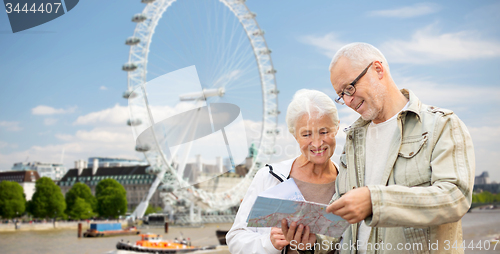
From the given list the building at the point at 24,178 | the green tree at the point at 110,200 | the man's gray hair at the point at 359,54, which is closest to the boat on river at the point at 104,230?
the green tree at the point at 110,200

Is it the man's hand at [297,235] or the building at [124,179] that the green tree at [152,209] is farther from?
the man's hand at [297,235]

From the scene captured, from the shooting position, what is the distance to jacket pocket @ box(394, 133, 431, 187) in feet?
4.52

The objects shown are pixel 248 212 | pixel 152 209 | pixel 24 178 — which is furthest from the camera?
pixel 24 178

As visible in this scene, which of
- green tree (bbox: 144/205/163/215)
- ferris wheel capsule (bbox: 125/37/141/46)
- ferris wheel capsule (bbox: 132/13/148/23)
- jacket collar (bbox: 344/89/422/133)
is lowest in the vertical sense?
green tree (bbox: 144/205/163/215)

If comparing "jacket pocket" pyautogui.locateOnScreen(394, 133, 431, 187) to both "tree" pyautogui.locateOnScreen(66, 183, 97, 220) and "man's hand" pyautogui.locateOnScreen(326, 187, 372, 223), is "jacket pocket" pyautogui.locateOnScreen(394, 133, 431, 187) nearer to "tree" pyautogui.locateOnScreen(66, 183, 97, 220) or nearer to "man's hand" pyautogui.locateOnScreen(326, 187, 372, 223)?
"man's hand" pyautogui.locateOnScreen(326, 187, 372, 223)

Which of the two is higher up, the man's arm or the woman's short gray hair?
the woman's short gray hair

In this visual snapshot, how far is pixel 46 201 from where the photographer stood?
1283 inches

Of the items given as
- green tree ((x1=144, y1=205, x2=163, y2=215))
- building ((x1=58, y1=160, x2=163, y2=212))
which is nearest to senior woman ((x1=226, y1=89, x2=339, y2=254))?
green tree ((x1=144, y1=205, x2=163, y2=215))

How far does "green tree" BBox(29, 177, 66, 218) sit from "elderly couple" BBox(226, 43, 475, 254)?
34.1 m

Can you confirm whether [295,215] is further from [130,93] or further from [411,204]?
[130,93]

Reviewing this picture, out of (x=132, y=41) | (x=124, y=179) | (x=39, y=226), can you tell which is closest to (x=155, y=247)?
(x=132, y=41)

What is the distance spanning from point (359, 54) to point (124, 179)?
6332cm

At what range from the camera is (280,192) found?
1655 millimetres

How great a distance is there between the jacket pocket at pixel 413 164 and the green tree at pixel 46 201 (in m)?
34.7
